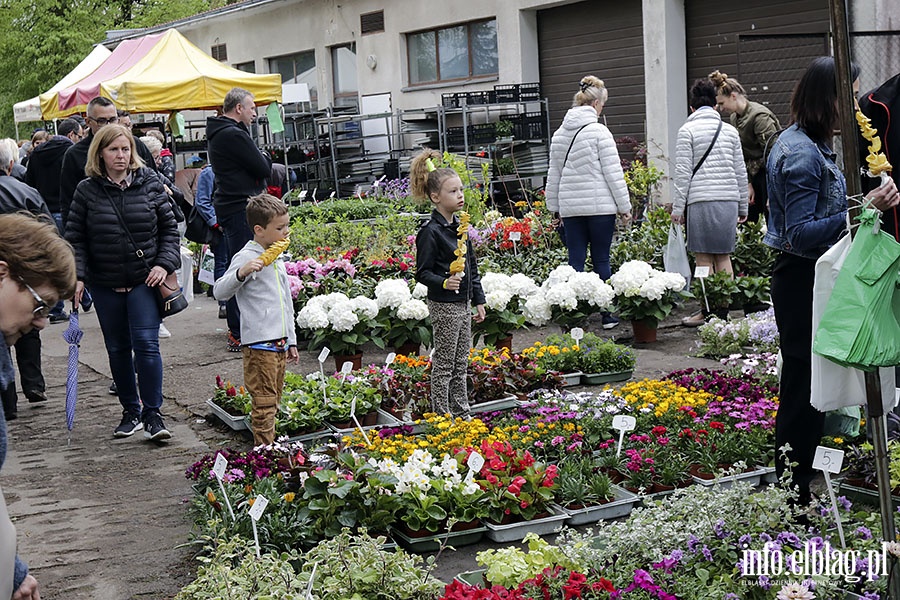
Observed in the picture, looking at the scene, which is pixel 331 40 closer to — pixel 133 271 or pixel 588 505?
pixel 133 271

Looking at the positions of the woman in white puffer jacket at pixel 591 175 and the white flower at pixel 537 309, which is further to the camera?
the woman in white puffer jacket at pixel 591 175

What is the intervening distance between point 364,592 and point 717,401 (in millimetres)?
3087

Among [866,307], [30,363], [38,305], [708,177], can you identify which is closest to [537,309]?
[708,177]

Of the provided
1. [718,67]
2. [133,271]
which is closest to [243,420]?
[133,271]

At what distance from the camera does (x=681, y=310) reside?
10102 millimetres

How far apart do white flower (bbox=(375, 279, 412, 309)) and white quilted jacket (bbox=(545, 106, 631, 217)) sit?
174cm

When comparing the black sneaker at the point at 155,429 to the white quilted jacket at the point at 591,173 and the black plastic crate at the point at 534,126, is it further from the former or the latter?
the black plastic crate at the point at 534,126

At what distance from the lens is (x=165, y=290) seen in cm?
675

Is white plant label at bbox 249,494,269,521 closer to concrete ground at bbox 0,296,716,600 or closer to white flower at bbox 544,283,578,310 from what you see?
concrete ground at bbox 0,296,716,600

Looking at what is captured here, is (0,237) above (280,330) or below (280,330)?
above

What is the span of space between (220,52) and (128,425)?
901 inches

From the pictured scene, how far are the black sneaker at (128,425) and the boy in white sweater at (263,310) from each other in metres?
1.40

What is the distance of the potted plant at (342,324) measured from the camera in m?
7.98

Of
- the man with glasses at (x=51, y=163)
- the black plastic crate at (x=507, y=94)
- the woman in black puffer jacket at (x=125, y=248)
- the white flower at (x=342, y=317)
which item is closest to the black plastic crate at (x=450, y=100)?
the black plastic crate at (x=507, y=94)
